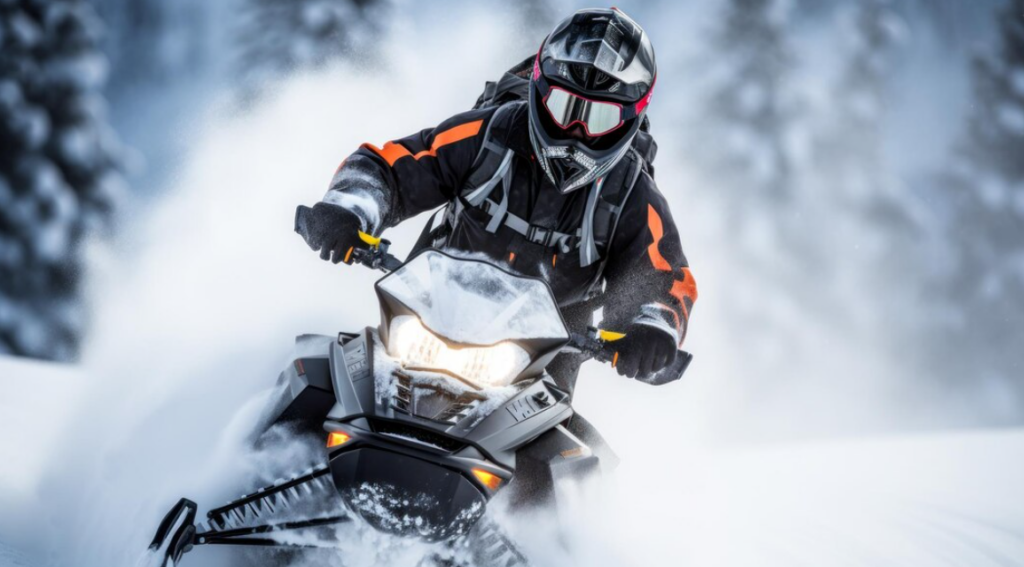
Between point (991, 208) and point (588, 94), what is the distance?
14.3 m

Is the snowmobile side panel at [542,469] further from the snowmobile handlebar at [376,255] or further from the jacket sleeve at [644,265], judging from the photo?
the jacket sleeve at [644,265]

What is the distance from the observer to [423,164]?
3.65 m

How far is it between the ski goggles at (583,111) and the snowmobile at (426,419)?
0.88 m

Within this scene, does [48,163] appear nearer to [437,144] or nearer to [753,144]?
[437,144]

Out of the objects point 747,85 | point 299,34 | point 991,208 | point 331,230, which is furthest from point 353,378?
point 991,208

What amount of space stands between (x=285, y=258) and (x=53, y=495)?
3.78m

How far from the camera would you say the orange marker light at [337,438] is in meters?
2.12

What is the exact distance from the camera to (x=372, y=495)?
2.06 meters

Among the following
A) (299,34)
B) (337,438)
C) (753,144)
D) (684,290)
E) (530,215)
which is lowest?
(337,438)

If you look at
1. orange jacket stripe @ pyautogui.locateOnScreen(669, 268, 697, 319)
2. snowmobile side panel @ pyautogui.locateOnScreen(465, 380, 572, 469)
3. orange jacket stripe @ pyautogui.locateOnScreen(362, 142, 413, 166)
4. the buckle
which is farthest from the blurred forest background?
snowmobile side panel @ pyautogui.locateOnScreen(465, 380, 572, 469)

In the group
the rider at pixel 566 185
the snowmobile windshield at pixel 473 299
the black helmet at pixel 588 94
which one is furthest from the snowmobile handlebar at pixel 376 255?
Result: the black helmet at pixel 588 94

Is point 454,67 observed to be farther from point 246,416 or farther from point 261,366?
point 246,416

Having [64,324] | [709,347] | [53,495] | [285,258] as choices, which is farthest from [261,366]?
[709,347]

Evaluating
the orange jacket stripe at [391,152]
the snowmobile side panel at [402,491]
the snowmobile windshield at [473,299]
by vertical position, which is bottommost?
the snowmobile side panel at [402,491]
